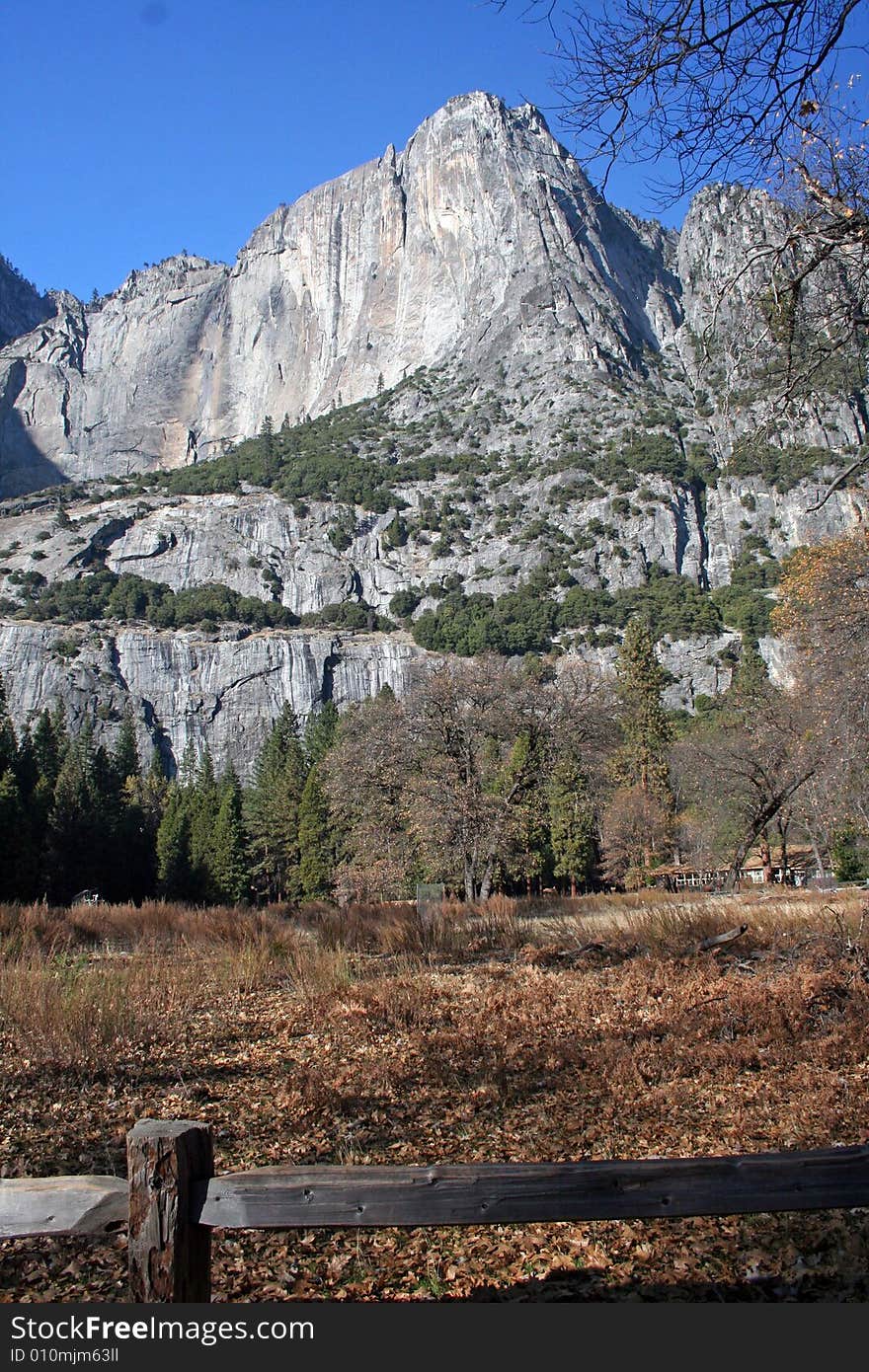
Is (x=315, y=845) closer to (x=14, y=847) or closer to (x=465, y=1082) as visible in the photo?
(x=14, y=847)

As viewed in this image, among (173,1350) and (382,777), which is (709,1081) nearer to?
(173,1350)

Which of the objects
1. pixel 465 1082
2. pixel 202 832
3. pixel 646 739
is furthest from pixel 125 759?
pixel 465 1082

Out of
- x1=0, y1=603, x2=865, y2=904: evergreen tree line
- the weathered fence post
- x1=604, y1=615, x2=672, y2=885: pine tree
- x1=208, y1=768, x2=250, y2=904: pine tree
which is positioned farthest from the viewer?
x1=208, y1=768, x2=250, y2=904: pine tree

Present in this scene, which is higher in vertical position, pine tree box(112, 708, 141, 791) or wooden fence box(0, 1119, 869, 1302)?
pine tree box(112, 708, 141, 791)

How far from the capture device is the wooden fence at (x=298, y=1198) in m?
2.86

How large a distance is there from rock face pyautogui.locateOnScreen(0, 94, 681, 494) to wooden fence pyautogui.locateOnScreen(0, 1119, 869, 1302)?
143383 mm

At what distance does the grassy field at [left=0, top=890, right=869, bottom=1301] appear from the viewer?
3.89 meters

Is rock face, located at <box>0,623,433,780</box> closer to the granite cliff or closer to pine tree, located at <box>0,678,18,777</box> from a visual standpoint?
the granite cliff

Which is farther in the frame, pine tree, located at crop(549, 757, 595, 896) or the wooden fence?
pine tree, located at crop(549, 757, 595, 896)

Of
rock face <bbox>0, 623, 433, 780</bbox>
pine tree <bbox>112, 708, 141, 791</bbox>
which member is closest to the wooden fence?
pine tree <bbox>112, 708, 141, 791</bbox>

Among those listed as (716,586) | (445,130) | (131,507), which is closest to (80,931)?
(716,586)

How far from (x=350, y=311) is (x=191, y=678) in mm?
93067

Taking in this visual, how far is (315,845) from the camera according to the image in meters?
55.6

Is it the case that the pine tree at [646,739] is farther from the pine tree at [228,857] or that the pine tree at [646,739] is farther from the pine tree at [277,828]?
the pine tree at [228,857]
